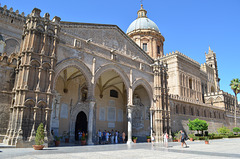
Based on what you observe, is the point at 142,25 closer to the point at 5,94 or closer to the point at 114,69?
the point at 114,69

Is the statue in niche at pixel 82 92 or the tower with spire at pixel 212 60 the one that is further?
the tower with spire at pixel 212 60

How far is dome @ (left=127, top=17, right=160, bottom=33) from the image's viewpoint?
4039 centimetres

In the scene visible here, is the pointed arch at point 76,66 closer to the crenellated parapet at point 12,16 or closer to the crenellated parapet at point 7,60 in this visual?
the crenellated parapet at point 7,60

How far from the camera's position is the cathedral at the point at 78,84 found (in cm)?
1242

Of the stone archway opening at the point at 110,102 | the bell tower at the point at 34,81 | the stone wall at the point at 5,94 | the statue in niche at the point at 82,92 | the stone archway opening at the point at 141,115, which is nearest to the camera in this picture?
the bell tower at the point at 34,81

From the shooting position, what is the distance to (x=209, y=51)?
6197 centimetres

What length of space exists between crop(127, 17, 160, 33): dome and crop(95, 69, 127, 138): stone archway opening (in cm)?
2041

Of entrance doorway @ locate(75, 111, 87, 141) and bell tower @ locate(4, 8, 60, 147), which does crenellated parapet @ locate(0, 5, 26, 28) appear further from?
entrance doorway @ locate(75, 111, 87, 141)

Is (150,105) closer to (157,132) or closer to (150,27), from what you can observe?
(157,132)

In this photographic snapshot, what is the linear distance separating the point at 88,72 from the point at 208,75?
41.6 m

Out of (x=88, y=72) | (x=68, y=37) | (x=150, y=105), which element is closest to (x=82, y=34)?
(x=68, y=37)

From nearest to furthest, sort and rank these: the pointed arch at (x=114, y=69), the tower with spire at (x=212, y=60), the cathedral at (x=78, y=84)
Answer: the cathedral at (x=78, y=84) → the pointed arch at (x=114, y=69) → the tower with spire at (x=212, y=60)

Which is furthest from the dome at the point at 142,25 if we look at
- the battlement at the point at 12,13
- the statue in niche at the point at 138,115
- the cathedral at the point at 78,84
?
the battlement at the point at 12,13

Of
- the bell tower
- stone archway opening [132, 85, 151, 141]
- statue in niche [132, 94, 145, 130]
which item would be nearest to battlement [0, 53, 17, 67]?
the bell tower
